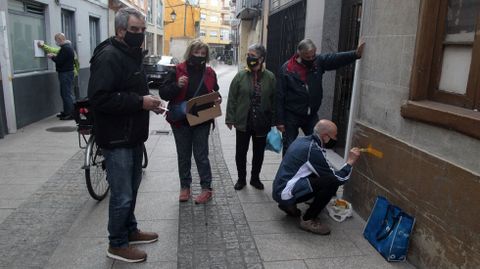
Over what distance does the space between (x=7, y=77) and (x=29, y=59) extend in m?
1.63

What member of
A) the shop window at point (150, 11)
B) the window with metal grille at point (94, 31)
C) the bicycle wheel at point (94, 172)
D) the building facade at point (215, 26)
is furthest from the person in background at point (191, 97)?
the building facade at point (215, 26)

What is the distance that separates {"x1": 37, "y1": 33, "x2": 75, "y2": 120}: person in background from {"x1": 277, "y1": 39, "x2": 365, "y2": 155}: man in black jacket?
21.0 ft

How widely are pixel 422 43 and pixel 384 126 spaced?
0.86m

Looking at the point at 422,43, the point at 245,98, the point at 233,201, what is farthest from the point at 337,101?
the point at 422,43

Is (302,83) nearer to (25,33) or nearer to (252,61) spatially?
(252,61)

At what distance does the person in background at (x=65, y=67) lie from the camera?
31.1 ft

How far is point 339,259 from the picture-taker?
142 inches

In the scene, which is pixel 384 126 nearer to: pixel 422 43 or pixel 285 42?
pixel 422 43

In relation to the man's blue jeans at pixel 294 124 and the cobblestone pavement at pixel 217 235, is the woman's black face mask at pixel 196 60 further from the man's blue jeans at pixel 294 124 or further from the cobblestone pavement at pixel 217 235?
the cobblestone pavement at pixel 217 235

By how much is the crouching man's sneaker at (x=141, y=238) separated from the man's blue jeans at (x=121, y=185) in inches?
9.2

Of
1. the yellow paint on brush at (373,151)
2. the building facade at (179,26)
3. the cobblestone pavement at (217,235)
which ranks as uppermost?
the building facade at (179,26)

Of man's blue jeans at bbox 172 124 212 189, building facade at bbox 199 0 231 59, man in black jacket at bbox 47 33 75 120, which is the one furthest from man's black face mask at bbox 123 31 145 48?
building facade at bbox 199 0 231 59

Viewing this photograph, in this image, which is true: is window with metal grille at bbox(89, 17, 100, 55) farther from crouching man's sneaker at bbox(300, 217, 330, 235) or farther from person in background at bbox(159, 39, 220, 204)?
crouching man's sneaker at bbox(300, 217, 330, 235)

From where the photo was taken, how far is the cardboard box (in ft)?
14.4
